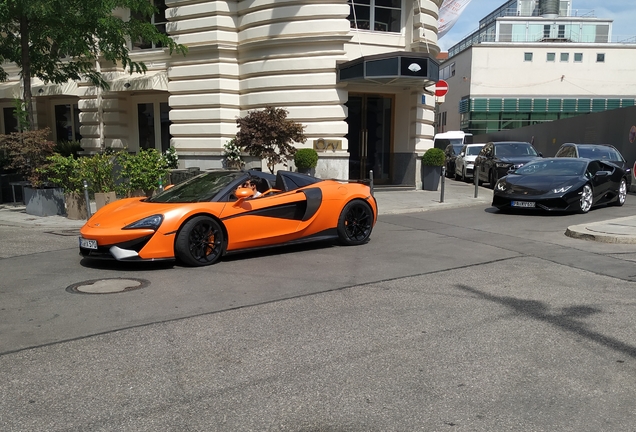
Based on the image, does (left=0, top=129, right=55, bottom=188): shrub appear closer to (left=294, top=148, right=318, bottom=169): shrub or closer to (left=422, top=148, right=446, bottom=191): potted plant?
(left=294, top=148, right=318, bottom=169): shrub

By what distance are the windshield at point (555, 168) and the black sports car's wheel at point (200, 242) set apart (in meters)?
8.84

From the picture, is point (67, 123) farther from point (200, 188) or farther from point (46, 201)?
point (200, 188)

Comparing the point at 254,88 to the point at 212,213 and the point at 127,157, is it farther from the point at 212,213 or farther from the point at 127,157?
the point at 212,213

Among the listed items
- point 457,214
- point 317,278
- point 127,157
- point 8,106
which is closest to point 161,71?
point 127,157

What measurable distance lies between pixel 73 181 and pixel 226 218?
616 centimetres

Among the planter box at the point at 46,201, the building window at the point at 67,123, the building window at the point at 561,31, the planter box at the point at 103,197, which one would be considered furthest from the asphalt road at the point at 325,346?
the building window at the point at 561,31

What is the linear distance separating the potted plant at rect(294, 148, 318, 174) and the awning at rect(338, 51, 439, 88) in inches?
101

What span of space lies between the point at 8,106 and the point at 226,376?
26.8 metres

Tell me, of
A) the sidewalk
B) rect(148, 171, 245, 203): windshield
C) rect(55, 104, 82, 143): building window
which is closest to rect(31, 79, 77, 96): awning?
rect(55, 104, 82, 143): building window

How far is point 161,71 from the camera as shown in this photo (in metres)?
20.5

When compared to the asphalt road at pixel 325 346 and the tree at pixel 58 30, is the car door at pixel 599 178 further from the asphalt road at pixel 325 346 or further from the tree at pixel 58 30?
the tree at pixel 58 30

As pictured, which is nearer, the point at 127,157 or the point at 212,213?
the point at 212,213

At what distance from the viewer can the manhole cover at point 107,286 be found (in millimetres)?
6519

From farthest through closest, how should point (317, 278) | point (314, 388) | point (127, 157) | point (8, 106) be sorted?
point (8, 106)
point (127, 157)
point (317, 278)
point (314, 388)
